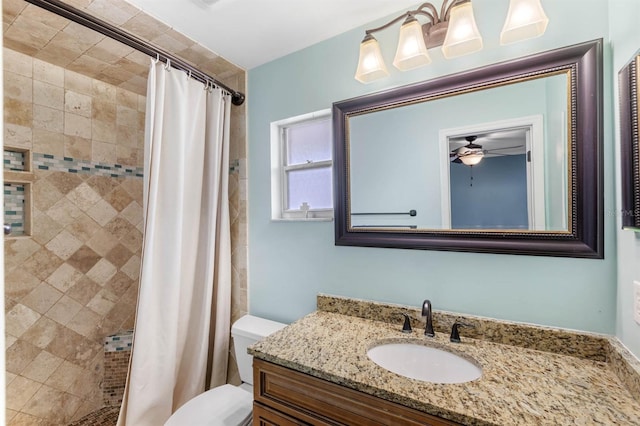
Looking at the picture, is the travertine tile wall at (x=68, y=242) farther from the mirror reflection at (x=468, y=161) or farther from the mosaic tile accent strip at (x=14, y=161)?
the mirror reflection at (x=468, y=161)

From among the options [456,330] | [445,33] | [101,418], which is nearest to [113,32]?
[445,33]

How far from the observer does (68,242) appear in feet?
6.33

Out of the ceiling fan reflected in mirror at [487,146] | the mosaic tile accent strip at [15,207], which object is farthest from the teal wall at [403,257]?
the mosaic tile accent strip at [15,207]

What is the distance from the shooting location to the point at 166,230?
5.46 feet

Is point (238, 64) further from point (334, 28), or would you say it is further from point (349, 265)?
point (349, 265)

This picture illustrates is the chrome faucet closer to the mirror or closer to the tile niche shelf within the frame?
the mirror

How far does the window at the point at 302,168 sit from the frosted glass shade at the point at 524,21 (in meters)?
0.89

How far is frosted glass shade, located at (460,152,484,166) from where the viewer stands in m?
1.30

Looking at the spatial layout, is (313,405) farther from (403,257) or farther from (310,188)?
(310,188)

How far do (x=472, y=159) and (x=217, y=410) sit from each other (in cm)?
164

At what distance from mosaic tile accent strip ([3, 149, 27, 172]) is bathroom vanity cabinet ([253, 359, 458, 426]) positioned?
1.80 metres

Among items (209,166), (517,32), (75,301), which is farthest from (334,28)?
(75,301)

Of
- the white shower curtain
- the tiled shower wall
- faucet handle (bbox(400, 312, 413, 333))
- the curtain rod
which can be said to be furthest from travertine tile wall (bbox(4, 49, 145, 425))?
faucet handle (bbox(400, 312, 413, 333))

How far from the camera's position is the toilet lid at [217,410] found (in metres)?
1.39
